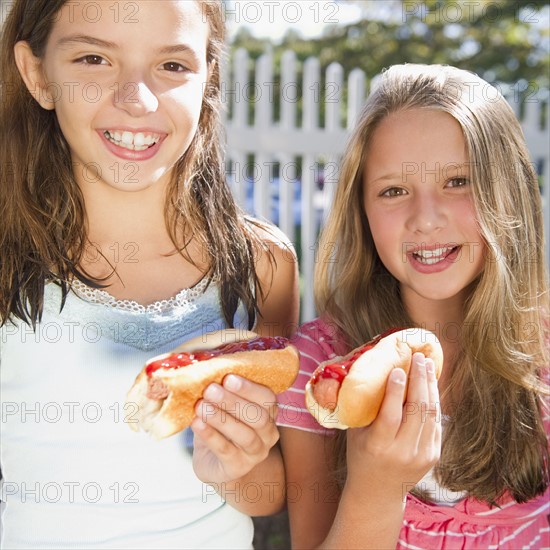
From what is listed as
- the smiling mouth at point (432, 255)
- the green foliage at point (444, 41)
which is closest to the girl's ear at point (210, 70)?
the smiling mouth at point (432, 255)

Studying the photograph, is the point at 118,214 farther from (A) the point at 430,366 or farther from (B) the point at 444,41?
(B) the point at 444,41

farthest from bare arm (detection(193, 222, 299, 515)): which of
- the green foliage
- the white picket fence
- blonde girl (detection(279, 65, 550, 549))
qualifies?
the green foliage

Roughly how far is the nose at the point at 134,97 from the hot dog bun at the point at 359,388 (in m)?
0.86

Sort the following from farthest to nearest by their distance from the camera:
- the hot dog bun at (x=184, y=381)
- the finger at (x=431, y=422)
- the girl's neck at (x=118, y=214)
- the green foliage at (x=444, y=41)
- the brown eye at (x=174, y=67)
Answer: the green foliage at (x=444, y=41) < the girl's neck at (x=118, y=214) < the brown eye at (x=174, y=67) < the finger at (x=431, y=422) < the hot dog bun at (x=184, y=381)

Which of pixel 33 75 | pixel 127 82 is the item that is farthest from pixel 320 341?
pixel 33 75

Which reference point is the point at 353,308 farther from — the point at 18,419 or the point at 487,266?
the point at 18,419

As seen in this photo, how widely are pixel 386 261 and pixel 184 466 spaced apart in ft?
2.93

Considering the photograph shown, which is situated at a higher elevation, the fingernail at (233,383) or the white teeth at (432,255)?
the white teeth at (432,255)

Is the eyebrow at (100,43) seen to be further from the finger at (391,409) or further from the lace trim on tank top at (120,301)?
the finger at (391,409)

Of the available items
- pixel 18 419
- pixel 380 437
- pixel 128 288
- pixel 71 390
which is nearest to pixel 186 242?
pixel 128 288

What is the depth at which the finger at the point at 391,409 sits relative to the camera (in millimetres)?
1894

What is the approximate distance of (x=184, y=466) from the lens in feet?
7.40

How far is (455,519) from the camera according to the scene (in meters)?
2.32

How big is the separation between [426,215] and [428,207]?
0.11ft
